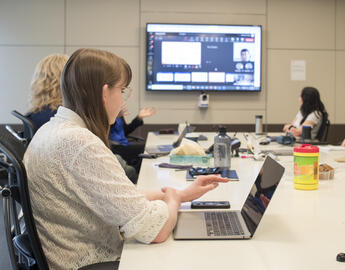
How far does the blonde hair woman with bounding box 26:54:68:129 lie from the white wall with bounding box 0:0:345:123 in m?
2.48

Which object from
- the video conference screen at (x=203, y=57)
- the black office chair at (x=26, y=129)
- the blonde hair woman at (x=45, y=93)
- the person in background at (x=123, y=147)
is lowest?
the person in background at (x=123, y=147)

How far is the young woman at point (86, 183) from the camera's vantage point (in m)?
1.13

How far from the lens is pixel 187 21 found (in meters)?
5.14

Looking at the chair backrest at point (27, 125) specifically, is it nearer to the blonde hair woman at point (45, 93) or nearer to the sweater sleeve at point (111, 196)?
the blonde hair woman at point (45, 93)

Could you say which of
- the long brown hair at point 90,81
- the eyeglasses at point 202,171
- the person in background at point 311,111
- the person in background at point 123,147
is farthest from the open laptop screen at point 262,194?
the person in background at point 311,111

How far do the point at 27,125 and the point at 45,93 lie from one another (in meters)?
0.48

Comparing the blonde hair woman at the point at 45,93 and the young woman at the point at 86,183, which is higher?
the blonde hair woman at the point at 45,93

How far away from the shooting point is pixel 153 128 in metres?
5.25

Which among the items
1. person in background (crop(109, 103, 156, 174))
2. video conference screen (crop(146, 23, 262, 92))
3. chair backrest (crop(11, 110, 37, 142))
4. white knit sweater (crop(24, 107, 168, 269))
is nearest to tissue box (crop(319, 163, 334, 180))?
white knit sweater (crop(24, 107, 168, 269))

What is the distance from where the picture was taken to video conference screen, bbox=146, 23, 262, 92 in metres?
5.10

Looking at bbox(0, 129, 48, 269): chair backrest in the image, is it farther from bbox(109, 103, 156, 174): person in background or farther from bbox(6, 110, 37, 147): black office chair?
bbox(109, 103, 156, 174): person in background

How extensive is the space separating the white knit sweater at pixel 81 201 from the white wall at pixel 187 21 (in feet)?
13.1

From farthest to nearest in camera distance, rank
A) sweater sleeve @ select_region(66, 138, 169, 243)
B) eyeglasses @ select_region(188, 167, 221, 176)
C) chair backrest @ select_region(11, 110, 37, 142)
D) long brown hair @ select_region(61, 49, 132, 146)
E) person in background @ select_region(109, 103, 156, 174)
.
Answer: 1. person in background @ select_region(109, 103, 156, 174)
2. chair backrest @ select_region(11, 110, 37, 142)
3. eyeglasses @ select_region(188, 167, 221, 176)
4. long brown hair @ select_region(61, 49, 132, 146)
5. sweater sleeve @ select_region(66, 138, 169, 243)

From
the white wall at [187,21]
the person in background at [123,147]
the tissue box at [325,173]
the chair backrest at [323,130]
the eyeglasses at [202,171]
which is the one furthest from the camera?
the white wall at [187,21]
